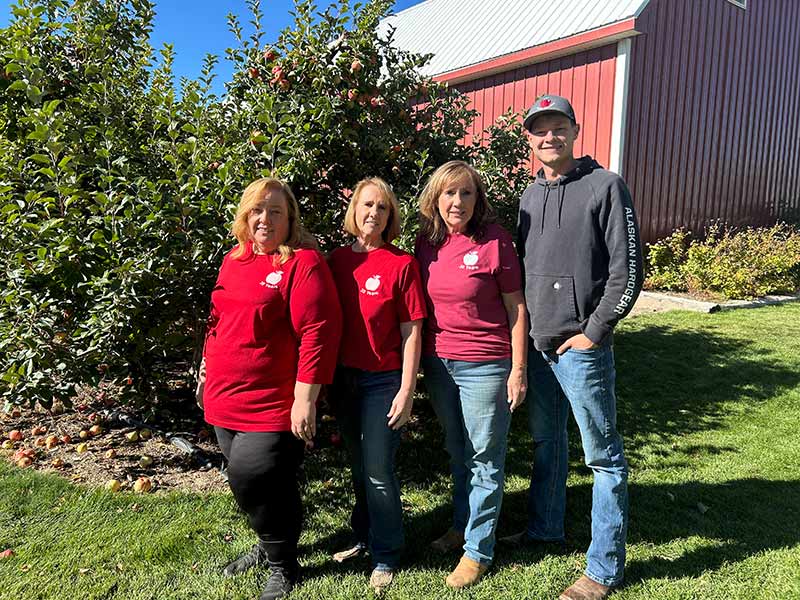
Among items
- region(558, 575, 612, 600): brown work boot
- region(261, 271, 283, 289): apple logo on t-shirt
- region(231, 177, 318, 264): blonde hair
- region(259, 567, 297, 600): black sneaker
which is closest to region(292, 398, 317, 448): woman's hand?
region(261, 271, 283, 289): apple logo on t-shirt

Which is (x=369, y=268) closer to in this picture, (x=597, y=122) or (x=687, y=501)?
(x=687, y=501)

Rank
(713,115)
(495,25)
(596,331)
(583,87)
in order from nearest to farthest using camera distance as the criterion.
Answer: (596,331)
(583,87)
(713,115)
(495,25)

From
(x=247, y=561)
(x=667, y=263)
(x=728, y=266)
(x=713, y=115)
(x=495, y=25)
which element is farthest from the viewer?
(x=495, y=25)

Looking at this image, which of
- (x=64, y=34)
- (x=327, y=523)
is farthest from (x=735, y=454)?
(x=64, y=34)

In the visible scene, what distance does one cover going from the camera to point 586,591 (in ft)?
8.63

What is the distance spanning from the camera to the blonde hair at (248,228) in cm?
250

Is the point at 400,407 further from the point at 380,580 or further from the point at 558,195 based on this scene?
the point at 558,195

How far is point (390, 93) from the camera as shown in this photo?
4148mm

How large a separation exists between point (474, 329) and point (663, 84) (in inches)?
398

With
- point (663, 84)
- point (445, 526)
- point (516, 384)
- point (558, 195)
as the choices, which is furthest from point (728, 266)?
point (516, 384)

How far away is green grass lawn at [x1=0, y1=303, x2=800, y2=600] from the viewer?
2752 mm

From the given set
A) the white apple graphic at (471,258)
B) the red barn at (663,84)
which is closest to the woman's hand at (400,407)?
the white apple graphic at (471,258)

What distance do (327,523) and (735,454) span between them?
9.81 feet

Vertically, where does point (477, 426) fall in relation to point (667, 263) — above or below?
below
